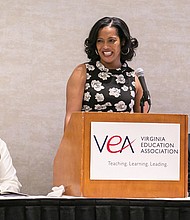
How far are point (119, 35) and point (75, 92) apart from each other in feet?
1.07

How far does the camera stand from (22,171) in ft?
12.7

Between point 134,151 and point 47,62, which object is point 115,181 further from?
point 47,62

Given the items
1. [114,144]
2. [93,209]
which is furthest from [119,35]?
[93,209]

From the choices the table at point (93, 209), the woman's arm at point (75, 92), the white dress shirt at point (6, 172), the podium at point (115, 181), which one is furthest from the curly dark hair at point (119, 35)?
the white dress shirt at point (6, 172)

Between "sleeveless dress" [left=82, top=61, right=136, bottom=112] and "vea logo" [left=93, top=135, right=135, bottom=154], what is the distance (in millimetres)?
574

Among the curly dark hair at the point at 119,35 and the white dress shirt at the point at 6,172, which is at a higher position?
the curly dark hair at the point at 119,35

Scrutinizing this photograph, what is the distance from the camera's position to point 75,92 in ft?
8.52

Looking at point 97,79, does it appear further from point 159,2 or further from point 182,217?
point 159,2

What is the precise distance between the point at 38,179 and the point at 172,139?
1.92m

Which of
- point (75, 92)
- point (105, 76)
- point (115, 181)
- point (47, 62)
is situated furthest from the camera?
point (47, 62)

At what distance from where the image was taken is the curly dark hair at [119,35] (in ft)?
8.61

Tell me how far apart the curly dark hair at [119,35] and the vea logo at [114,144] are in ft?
2.22

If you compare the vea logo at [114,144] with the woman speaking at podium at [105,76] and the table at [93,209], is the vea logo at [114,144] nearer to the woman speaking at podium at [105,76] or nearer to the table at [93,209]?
the table at [93,209]

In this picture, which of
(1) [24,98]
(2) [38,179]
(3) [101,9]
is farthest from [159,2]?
(2) [38,179]
